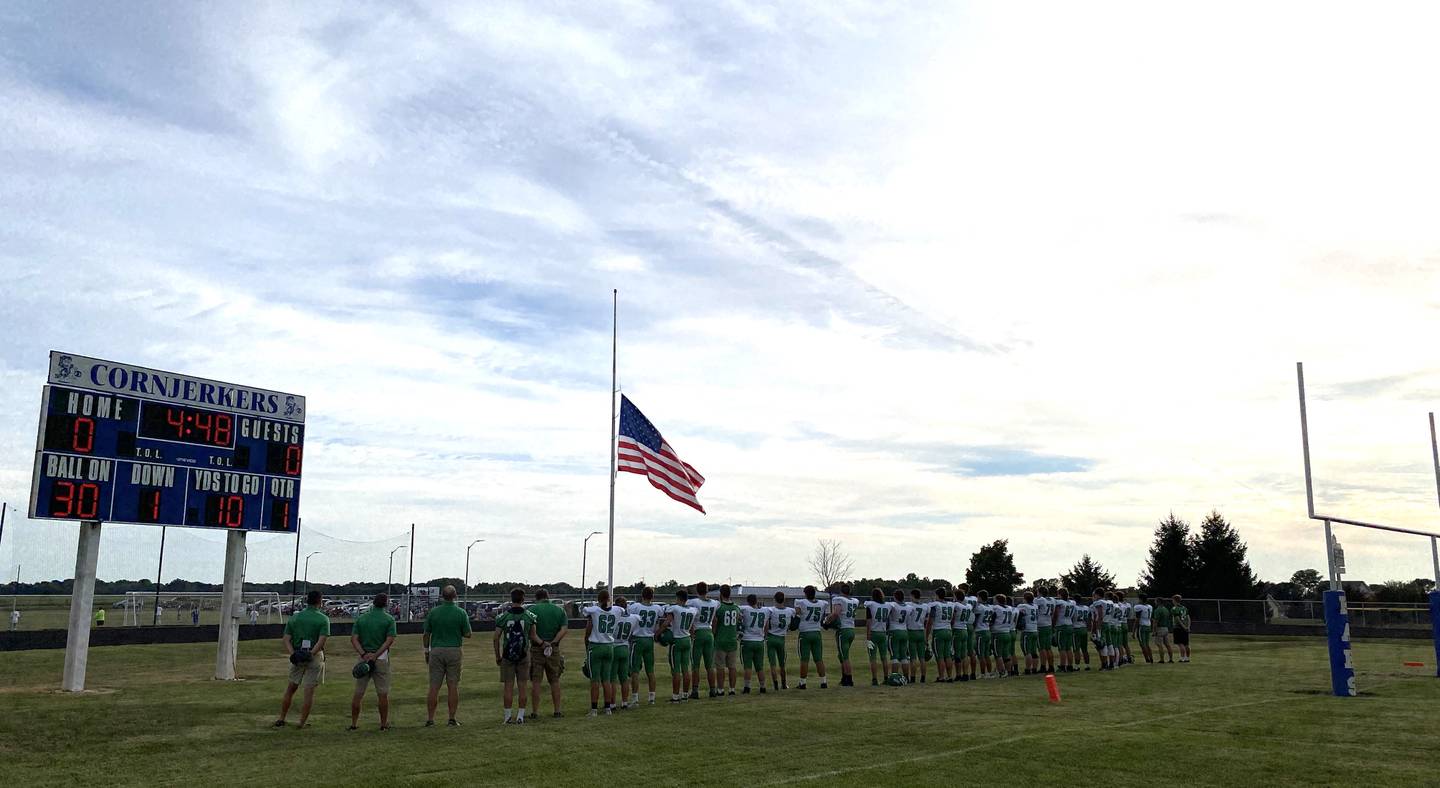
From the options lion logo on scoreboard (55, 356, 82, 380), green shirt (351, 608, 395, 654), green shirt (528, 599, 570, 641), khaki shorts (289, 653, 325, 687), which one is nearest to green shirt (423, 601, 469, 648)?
A: green shirt (351, 608, 395, 654)

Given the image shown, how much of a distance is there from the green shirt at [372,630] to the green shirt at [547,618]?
6.44ft

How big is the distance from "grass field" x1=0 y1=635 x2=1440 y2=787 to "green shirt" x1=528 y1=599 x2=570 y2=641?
1.25 m

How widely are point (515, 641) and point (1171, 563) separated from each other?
2205 inches

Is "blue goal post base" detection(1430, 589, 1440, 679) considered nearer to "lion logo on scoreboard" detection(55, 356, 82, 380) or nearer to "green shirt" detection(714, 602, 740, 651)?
"green shirt" detection(714, 602, 740, 651)

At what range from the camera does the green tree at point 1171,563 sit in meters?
60.8

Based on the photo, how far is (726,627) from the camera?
1822 cm

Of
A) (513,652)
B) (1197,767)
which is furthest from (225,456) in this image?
(1197,767)

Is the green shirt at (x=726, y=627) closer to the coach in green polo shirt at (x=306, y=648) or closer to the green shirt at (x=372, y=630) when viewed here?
the green shirt at (x=372, y=630)

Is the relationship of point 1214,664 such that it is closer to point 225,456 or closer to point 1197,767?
point 1197,767

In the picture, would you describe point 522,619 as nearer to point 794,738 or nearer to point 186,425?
point 794,738

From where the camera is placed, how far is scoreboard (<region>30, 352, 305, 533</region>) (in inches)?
762

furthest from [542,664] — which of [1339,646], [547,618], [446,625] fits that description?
[1339,646]

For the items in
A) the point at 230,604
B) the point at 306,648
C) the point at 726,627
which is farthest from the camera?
the point at 230,604

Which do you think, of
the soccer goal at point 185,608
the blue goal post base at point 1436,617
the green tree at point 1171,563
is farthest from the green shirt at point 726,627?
the green tree at point 1171,563
